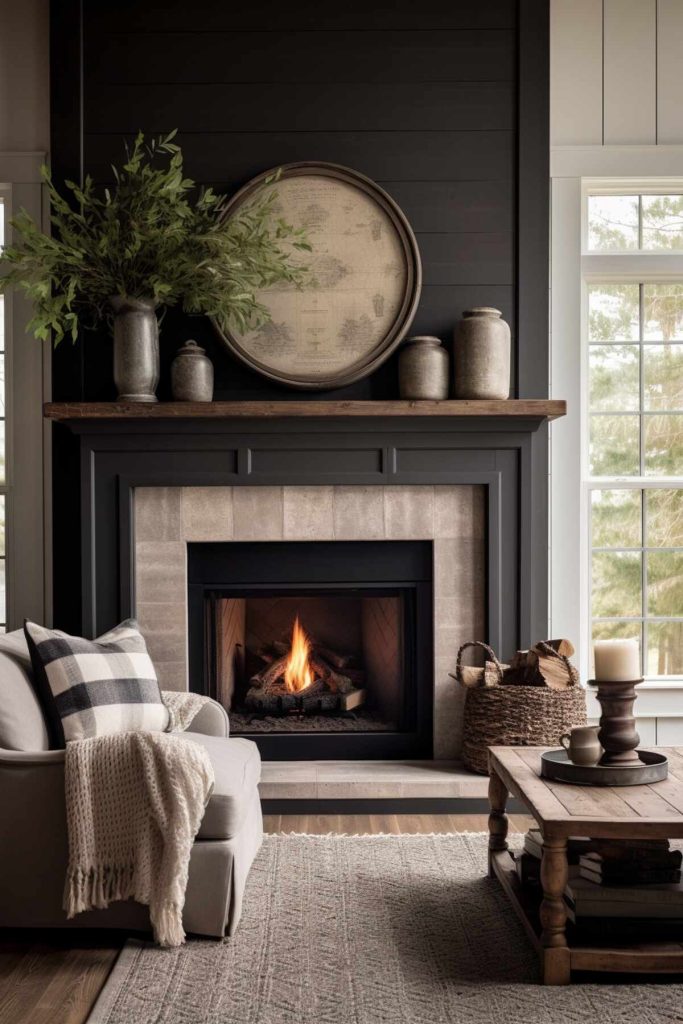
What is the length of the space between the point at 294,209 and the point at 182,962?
283 cm

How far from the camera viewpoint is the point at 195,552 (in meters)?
4.09

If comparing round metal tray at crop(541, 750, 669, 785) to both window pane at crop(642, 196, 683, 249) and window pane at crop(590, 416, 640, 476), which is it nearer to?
window pane at crop(590, 416, 640, 476)

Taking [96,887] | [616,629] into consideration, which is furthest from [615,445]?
[96,887]

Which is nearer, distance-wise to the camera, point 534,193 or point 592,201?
point 534,193

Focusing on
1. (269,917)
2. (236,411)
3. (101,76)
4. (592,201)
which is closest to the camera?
(269,917)

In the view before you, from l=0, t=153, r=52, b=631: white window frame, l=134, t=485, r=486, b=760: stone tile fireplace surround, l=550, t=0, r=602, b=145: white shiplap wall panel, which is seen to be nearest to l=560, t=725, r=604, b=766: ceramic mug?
l=134, t=485, r=486, b=760: stone tile fireplace surround

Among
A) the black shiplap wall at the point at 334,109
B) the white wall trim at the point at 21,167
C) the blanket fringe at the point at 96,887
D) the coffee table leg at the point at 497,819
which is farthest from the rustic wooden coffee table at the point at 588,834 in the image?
the white wall trim at the point at 21,167

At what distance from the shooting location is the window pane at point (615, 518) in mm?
4414

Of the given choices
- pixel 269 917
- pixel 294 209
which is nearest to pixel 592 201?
pixel 294 209

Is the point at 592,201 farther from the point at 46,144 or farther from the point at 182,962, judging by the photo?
the point at 182,962

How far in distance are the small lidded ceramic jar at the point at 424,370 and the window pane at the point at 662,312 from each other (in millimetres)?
1070

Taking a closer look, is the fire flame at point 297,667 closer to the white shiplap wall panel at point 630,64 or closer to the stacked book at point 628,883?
the stacked book at point 628,883

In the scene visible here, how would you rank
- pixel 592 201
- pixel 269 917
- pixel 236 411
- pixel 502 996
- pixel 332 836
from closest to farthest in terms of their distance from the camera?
pixel 502 996 < pixel 269 917 < pixel 332 836 < pixel 236 411 < pixel 592 201

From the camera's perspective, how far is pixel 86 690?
2797 millimetres
